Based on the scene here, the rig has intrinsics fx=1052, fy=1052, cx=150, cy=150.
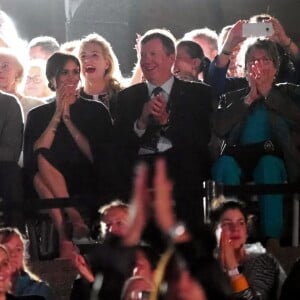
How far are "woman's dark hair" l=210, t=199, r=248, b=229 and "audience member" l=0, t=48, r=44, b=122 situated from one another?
1.44m

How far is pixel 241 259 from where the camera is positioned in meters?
5.42

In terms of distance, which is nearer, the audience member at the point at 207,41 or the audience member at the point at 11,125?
the audience member at the point at 11,125

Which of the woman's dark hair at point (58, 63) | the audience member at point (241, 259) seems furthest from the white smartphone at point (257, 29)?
the audience member at point (241, 259)

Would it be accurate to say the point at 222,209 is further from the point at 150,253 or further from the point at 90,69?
the point at 90,69

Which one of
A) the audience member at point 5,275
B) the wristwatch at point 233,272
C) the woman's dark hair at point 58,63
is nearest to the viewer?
the audience member at point 5,275

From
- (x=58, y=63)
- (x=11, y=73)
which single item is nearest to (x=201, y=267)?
(x=58, y=63)

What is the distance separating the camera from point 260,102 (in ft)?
20.1

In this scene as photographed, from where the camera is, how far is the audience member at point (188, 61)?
6.59 m

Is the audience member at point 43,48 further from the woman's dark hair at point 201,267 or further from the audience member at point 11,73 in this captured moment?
the woman's dark hair at point 201,267

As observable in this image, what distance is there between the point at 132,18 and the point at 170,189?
467 centimetres

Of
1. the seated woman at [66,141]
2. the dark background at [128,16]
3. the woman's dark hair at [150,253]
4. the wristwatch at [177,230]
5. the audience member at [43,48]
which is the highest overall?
the dark background at [128,16]

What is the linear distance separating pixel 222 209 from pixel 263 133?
2.34ft

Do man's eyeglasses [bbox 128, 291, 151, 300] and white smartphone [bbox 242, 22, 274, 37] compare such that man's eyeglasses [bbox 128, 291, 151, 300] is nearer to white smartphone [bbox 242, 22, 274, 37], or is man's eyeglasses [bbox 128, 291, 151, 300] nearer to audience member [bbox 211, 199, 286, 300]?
audience member [bbox 211, 199, 286, 300]

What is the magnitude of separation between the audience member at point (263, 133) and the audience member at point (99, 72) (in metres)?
0.69
